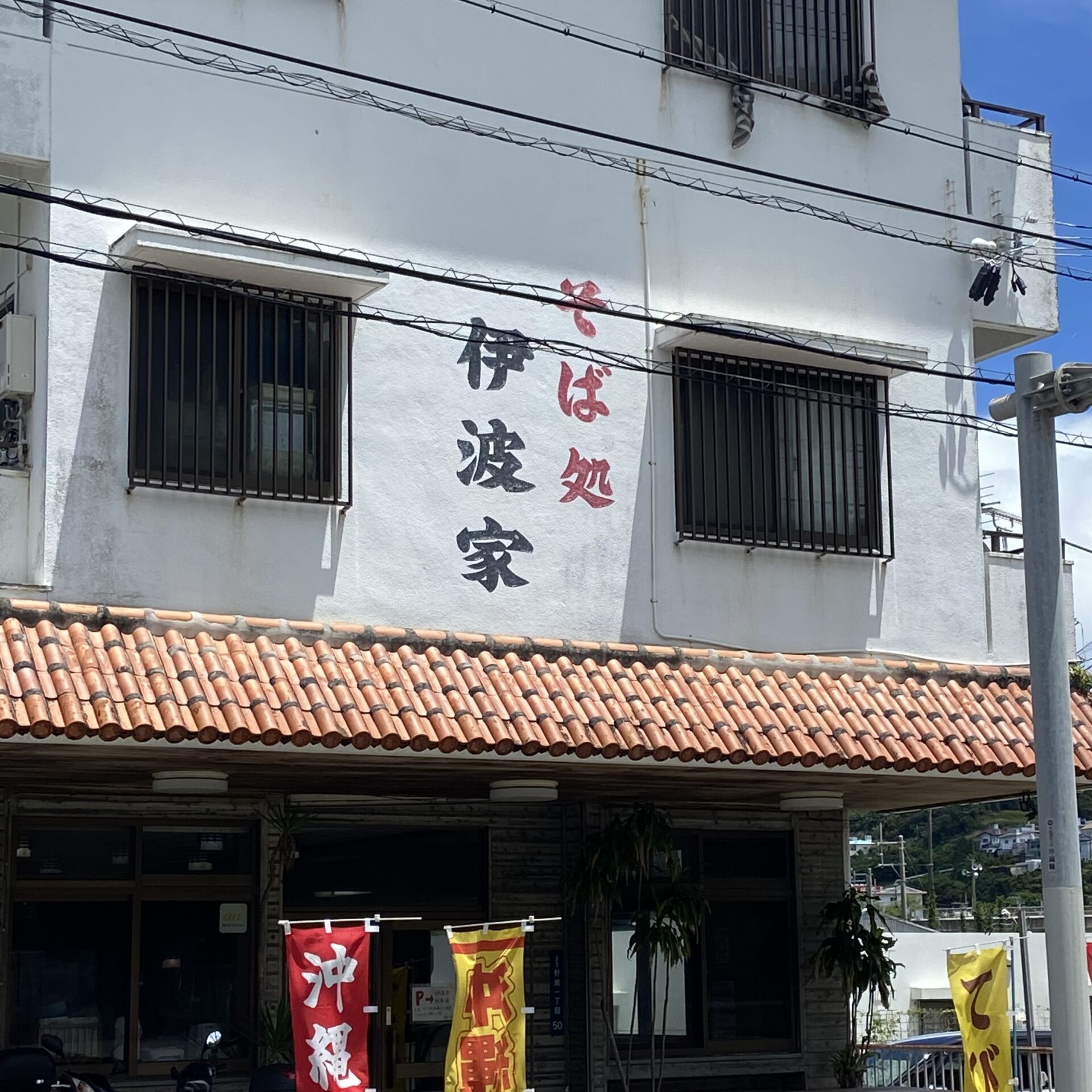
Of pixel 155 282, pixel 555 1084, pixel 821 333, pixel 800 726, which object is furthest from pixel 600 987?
pixel 155 282

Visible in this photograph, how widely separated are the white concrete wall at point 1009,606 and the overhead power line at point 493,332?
1446 mm

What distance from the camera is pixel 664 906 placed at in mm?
15859

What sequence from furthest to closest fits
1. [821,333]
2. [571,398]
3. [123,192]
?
1. [821,333]
2. [571,398]
3. [123,192]

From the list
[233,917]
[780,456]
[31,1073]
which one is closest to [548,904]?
[233,917]

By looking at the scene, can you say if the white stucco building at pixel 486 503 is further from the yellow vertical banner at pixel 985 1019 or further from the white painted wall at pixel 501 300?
the yellow vertical banner at pixel 985 1019

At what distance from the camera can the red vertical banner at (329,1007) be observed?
1177 cm

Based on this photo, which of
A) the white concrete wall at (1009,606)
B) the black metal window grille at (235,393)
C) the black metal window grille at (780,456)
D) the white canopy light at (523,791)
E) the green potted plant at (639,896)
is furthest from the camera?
the white concrete wall at (1009,606)

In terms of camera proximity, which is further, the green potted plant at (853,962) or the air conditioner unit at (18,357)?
the green potted plant at (853,962)

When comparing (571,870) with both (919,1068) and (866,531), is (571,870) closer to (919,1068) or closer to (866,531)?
(866,531)

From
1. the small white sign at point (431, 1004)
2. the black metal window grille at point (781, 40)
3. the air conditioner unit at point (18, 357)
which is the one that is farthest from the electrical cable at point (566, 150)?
the small white sign at point (431, 1004)

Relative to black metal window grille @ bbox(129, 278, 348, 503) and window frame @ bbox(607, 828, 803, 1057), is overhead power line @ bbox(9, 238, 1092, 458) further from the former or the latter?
window frame @ bbox(607, 828, 803, 1057)

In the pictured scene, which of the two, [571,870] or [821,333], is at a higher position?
[821,333]

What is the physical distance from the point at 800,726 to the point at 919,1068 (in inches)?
300

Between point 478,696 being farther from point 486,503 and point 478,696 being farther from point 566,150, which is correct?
point 566,150
